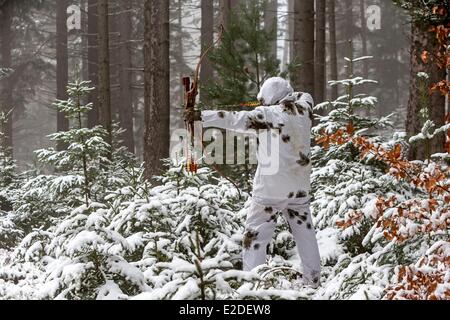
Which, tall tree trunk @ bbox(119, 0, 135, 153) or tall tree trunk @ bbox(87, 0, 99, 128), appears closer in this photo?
tall tree trunk @ bbox(87, 0, 99, 128)

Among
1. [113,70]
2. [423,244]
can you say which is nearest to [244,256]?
[423,244]

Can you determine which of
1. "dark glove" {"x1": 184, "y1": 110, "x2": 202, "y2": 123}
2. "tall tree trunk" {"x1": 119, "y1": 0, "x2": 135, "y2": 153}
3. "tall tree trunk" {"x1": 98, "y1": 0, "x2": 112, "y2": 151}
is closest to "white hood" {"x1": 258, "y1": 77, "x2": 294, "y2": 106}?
"dark glove" {"x1": 184, "y1": 110, "x2": 202, "y2": 123}

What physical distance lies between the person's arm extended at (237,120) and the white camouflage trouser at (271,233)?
829mm

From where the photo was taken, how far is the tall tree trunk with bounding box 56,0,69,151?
24578 millimetres

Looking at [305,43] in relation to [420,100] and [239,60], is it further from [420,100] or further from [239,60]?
[420,100]

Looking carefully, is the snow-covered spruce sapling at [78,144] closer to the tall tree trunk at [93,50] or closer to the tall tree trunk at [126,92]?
the tall tree trunk at [93,50]

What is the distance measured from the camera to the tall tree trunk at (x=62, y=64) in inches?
968

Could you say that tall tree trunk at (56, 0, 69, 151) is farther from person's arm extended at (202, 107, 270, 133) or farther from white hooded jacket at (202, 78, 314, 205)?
person's arm extended at (202, 107, 270, 133)

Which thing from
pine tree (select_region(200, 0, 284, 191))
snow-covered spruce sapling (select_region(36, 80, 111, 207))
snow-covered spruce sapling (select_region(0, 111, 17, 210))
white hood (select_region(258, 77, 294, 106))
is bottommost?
snow-covered spruce sapling (select_region(0, 111, 17, 210))

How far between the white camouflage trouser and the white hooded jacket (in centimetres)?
11

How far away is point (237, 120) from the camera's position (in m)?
5.39

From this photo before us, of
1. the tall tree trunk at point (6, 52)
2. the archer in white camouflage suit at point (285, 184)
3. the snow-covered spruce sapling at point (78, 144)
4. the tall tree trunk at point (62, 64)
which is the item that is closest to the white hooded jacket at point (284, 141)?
the archer in white camouflage suit at point (285, 184)
